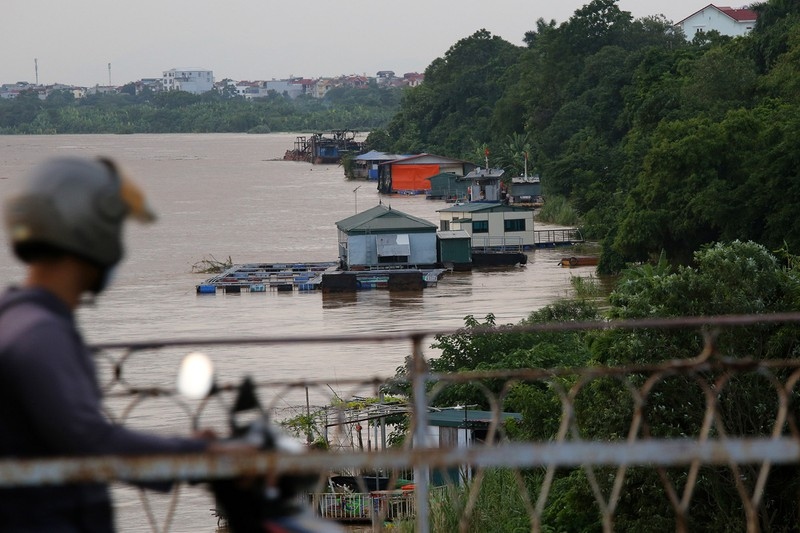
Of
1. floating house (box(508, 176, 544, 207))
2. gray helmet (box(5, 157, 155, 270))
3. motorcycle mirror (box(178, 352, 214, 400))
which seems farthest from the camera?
floating house (box(508, 176, 544, 207))

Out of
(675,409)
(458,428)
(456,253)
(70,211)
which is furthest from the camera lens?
(456,253)

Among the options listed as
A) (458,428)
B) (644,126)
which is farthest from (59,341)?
(644,126)

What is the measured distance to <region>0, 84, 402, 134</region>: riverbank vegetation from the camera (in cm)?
15912

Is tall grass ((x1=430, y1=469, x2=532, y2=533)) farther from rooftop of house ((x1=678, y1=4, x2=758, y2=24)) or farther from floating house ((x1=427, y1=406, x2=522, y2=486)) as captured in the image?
rooftop of house ((x1=678, y1=4, x2=758, y2=24))

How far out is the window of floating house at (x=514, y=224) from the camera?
1624 inches

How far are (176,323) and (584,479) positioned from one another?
1721cm

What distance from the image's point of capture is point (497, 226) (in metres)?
41.2

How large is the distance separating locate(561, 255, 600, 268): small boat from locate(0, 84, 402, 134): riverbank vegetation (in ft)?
373

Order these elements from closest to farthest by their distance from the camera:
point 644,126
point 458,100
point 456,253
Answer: point 456,253
point 644,126
point 458,100

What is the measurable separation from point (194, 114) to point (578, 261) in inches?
5492

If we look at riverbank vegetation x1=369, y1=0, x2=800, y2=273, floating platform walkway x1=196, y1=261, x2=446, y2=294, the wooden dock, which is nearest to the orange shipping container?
riverbank vegetation x1=369, y1=0, x2=800, y2=273

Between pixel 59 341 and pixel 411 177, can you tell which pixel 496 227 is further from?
pixel 59 341

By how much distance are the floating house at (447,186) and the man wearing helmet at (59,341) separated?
56.1 metres

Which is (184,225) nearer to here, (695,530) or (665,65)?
(665,65)
